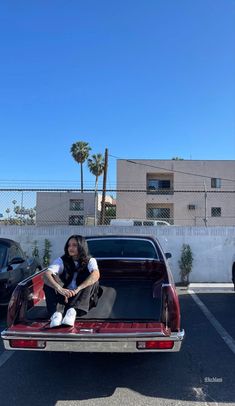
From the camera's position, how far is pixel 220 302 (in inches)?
356

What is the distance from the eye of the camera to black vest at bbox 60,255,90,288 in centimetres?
500

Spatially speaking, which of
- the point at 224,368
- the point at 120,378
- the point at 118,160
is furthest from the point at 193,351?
the point at 118,160

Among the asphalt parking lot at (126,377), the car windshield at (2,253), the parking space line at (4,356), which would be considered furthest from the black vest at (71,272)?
the car windshield at (2,253)

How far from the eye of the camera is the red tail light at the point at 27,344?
4014mm

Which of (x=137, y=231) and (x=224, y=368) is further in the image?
(x=137, y=231)

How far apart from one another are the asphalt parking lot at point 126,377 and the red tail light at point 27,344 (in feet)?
1.58

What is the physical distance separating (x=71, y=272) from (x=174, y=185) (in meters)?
38.5

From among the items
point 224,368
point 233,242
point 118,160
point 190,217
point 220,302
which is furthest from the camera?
point 118,160

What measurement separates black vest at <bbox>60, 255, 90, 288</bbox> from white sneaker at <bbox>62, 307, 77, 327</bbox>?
1.99 ft

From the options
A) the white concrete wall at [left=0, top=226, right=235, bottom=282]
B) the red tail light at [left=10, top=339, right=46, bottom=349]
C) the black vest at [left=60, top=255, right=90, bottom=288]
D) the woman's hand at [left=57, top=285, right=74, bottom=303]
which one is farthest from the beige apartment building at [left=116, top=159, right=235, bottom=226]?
the red tail light at [left=10, top=339, right=46, bottom=349]

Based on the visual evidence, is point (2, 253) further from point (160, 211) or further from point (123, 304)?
point (160, 211)

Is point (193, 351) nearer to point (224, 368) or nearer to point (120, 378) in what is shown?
point (224, 368)

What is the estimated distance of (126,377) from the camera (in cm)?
457

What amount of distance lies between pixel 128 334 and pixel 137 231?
331 inches
